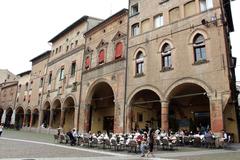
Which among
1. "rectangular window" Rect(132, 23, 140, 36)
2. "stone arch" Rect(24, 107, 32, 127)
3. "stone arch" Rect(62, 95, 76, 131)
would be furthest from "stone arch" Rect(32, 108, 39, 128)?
"rectangular window" Rect(132, 23, 140, 36)

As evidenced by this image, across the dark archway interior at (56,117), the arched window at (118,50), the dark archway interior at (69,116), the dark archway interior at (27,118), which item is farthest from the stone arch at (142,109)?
the dark archway interior at (27,118)

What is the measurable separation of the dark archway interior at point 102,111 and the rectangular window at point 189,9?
13.7m

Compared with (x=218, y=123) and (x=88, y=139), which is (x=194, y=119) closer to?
(x=218, y=123)

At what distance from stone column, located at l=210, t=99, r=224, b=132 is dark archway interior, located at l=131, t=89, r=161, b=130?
27.9 feet

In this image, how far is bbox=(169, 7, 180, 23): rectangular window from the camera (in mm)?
21328

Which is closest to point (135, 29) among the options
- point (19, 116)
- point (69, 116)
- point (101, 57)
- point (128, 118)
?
point (101, 57)

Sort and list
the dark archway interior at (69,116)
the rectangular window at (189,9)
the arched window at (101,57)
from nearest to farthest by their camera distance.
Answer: the rectangular window at (189,9)
the arched window at (101,57)
the dark archway interior at (69,116)

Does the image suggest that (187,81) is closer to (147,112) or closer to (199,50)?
(199,50)

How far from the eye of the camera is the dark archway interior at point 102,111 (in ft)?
101

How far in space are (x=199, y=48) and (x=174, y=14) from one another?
4243 mm

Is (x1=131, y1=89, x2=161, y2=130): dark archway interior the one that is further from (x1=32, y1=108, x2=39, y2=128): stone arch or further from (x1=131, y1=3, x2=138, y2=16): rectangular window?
(x1=32, y1=108, x2=39, y2=128): stone arch

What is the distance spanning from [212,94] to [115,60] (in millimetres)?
11423

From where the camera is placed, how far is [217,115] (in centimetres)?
Result: 1697

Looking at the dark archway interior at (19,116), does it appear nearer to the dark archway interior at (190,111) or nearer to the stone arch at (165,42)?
the dark archway interior at (190,111)
